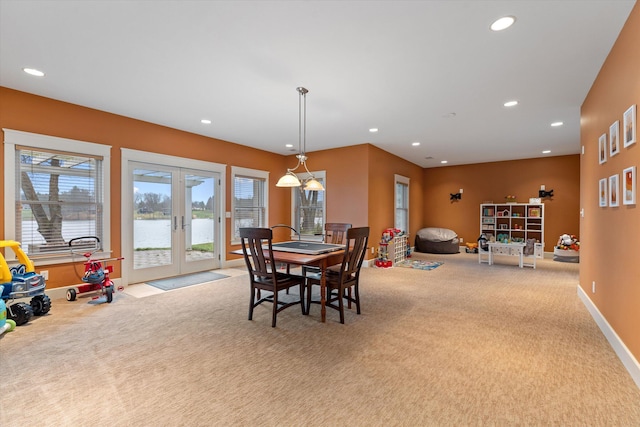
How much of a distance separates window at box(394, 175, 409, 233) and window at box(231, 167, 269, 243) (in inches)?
131

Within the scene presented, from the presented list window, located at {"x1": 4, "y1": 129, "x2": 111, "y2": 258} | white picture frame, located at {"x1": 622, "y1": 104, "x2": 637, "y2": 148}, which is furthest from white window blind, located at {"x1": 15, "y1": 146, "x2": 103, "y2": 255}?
white picture frame, located at {"x1": 622, "y1": 104, "x2": 637, "y2": 148}

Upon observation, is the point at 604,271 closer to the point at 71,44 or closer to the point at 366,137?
the point at 366,137

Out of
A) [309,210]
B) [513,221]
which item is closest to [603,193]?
[309,210]

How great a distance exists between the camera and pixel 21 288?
3.14 m

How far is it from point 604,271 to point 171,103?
17.4 ft

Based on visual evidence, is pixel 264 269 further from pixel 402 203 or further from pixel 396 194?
pixel 402 203

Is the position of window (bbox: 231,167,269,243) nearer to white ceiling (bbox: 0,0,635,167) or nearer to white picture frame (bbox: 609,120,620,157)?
white ceiling (bbox: 0,0,635,167)

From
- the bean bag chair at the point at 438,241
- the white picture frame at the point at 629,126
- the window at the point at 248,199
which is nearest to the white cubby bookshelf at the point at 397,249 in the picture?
the bean bag chair at the point at 438,241

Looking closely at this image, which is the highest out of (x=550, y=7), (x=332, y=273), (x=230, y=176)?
(x=550, y=7)

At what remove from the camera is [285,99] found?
12.7 ft

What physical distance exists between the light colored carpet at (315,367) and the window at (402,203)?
4240mm

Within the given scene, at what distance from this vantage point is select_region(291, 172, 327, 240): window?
6.92 metres

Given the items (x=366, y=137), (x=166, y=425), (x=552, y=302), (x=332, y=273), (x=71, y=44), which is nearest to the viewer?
(x=166, y=425)

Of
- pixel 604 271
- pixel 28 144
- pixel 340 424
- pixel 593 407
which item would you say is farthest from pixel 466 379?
pixel 28 144
